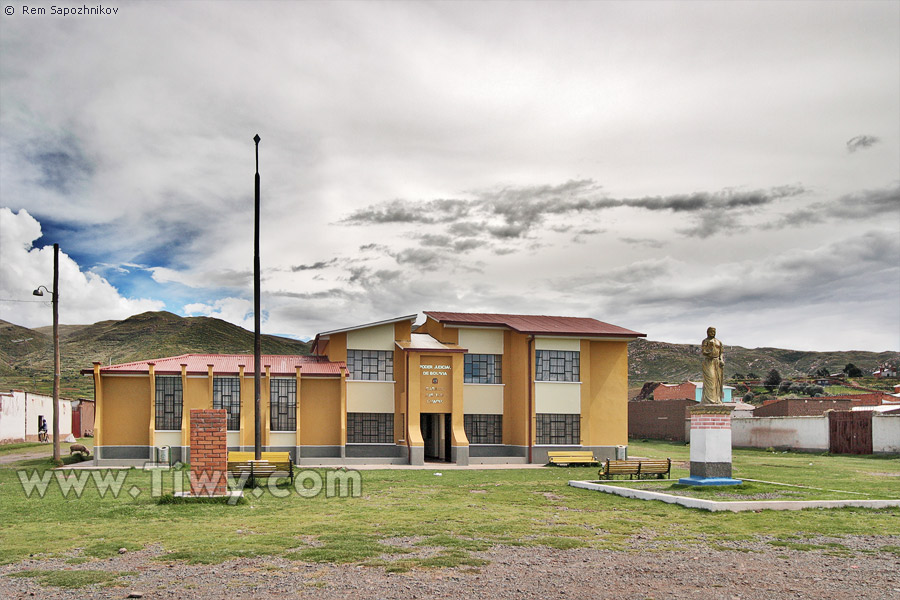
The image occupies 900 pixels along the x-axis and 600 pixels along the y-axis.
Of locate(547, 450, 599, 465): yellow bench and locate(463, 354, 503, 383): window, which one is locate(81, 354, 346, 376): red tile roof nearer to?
locate(463, 354, 503, 383): window

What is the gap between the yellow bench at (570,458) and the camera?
102 ft

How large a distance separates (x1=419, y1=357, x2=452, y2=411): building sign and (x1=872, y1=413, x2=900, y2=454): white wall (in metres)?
20.3

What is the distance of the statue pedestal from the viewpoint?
1908 centimetres

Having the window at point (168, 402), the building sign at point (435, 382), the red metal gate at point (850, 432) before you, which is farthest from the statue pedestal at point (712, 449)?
the red metal gate at point (850, 432)

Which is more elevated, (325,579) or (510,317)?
(510,317)

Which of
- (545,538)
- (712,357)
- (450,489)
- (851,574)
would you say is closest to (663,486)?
(712,357)

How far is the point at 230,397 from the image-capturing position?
31.3m

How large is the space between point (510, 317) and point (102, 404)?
17.5m

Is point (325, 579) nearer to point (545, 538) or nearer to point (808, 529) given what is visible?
point (545, 538)

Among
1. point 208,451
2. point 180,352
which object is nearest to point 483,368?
point 208,451

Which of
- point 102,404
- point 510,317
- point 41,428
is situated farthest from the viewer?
point 41,428

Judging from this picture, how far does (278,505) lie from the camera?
16.1 meters

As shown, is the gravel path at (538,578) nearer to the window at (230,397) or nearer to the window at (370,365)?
the window at (230,397)

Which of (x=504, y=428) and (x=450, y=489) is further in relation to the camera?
(x=504, y=428)
